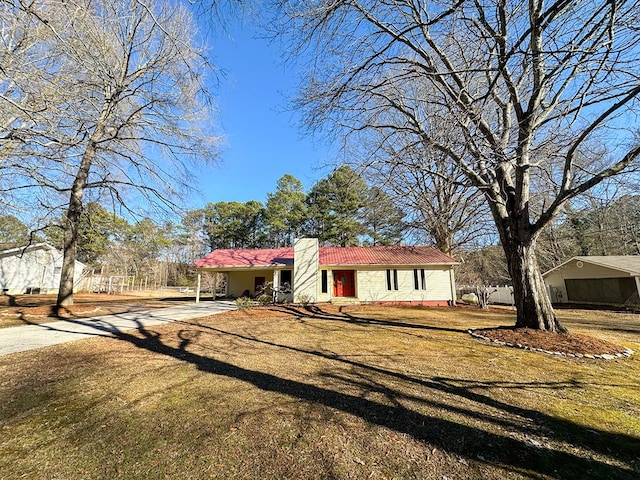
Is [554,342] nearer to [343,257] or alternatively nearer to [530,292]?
[530,292]

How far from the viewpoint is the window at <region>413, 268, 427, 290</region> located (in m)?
16.2

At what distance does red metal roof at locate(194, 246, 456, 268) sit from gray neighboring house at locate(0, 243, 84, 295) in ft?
46.0

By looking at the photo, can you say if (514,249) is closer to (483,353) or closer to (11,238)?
(483,353)

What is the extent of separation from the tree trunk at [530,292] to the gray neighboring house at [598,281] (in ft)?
42.0

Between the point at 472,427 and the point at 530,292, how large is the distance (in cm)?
562

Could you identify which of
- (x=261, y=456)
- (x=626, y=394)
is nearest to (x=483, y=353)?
(x=626, y=394)

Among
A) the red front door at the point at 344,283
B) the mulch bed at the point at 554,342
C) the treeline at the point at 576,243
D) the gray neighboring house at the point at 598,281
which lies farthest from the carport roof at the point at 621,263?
the red front door at the point at 344,283

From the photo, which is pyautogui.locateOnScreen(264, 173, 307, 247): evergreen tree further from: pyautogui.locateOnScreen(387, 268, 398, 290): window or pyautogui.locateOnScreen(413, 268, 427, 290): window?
pyautogui.locateOnScreen(413, 268, 427, 290): window

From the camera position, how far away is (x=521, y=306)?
7.13m

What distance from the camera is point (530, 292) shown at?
6895mm

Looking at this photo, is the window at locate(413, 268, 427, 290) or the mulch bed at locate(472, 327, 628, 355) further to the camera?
the window at locate(413, 268, 427, 290)

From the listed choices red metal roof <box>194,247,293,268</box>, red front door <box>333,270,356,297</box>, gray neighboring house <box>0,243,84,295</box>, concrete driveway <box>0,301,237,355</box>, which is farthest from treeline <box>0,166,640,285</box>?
concrete driveway <box>0,301,237,355</box>

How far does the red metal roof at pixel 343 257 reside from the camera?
16266mm

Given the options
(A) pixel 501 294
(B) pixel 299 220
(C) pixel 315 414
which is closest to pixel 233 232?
(B) pixel 299 220
